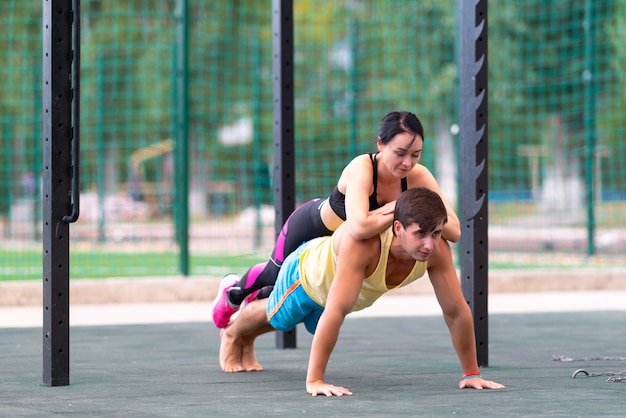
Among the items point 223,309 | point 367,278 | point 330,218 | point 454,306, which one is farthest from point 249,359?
point 454,306

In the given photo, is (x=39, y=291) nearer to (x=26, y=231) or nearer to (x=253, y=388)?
(x=26, y=231)

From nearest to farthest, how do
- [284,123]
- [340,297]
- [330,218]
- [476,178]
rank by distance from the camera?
[340,297] → [330,218] → [476,178] → [284,123]

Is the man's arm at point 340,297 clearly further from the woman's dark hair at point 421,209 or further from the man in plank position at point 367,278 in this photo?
the woman's dark hair at point 421,209

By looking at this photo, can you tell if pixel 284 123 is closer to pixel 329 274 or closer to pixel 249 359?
pixel 249 359

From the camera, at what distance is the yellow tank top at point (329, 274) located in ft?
16.1

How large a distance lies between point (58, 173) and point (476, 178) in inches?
76.2

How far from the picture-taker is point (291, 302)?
17.3 ft

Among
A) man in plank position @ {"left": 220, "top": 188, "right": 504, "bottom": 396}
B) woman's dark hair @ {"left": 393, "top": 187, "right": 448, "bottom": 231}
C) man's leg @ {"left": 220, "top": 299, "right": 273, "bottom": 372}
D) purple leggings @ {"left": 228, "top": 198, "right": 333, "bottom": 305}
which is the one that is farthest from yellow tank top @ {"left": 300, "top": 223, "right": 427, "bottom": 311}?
man's leg @ {"left": 220, "top": 299, "right": 273, "bottom": 372}

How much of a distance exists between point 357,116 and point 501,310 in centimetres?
347

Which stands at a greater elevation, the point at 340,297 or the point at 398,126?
the point at 398,126

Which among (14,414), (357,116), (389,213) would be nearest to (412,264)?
(389,213)

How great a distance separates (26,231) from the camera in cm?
1384

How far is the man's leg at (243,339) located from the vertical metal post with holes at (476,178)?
1.00 metres

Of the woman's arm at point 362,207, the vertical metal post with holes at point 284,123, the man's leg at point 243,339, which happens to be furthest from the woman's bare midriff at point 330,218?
the vertical metal post with holes at point 284,123
